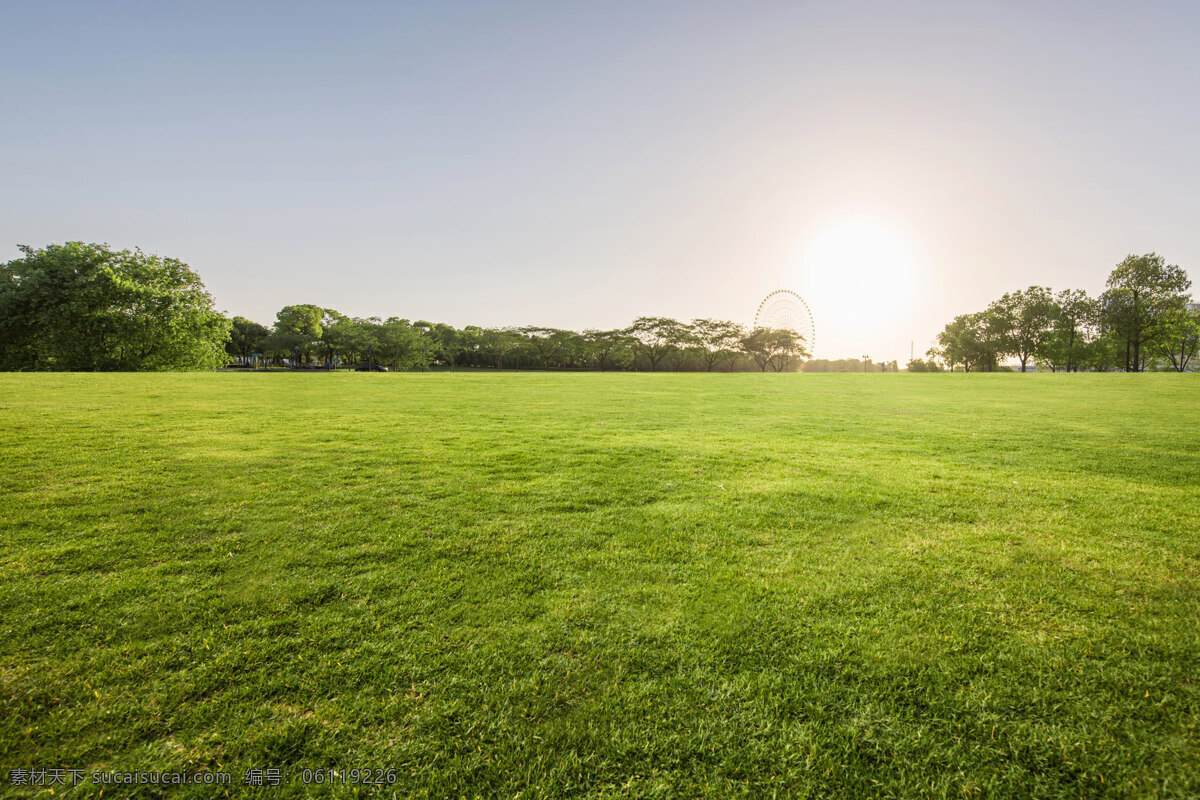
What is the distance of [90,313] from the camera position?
150 feet

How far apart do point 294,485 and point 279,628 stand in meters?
4.31

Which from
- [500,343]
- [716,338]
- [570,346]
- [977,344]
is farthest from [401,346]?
[977,344]

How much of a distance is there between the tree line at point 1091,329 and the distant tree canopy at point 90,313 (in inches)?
4546

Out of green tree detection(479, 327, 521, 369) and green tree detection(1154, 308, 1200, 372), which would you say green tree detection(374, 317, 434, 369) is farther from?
green tree detection(1154, 308, 1200, 372)

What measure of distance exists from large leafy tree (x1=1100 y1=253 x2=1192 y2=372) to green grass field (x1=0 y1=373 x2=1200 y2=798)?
72385 millimetres

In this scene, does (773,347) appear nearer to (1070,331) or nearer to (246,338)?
(1070,331)

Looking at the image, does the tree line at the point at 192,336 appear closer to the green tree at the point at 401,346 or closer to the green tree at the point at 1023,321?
the green tree at the point at 401,346

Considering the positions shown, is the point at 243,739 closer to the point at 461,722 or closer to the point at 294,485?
the point at 461,722

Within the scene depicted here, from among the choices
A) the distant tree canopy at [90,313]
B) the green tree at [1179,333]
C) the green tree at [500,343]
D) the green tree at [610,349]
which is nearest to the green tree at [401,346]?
the green tree at [500,343]

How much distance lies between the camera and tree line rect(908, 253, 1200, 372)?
53.2 m

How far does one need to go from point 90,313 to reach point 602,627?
68.8 meters

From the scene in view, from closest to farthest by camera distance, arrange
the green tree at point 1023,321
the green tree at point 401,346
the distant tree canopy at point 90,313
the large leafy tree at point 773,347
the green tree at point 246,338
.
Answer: the distant tree canopy at point 90,313
the green tree at point 1023,321
the green tree at point 401,346
the large leafy tree at point 773,347
the green tree at point 246,338

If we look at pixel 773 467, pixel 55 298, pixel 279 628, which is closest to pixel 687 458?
pixel 773 467

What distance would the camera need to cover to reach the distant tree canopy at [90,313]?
44844 millimetres
